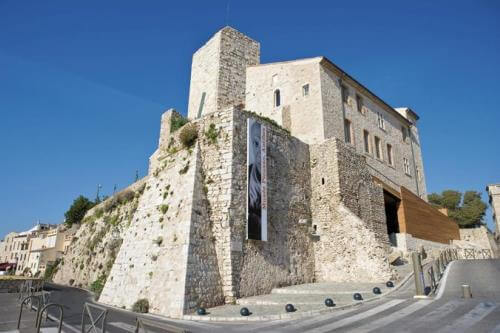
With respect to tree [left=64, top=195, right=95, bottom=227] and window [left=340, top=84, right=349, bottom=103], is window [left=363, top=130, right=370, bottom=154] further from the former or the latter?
tree [left=64, top=195, right=95, bottom=227]

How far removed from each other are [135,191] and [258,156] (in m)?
11.9

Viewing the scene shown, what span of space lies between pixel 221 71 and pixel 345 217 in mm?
14450

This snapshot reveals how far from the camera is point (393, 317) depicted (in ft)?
26.6

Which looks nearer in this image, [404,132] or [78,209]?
[404,132]

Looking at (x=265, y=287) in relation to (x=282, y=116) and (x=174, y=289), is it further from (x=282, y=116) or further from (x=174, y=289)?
(x=282, y=116)

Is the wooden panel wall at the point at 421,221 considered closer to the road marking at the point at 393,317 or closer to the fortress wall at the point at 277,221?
the fortress wall at the point at 277,221

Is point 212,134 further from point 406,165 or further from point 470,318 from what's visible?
point 406,165

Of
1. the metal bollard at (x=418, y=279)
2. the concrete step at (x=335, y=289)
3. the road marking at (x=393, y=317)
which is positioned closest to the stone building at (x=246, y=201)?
the concrete step at (x=335, y=289)

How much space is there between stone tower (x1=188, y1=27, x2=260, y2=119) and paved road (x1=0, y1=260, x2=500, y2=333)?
1654 centimetres

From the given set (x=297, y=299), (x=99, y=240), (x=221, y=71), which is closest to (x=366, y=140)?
(x=221, y=71)

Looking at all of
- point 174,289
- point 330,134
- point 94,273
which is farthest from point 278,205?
point 94,273

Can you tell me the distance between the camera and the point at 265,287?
13.4m

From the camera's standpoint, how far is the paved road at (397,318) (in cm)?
709

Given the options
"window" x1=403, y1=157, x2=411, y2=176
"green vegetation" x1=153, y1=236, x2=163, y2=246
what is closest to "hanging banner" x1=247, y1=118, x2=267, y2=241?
"green vegetation" x1=153, y1=236, x2=163, y2=246
